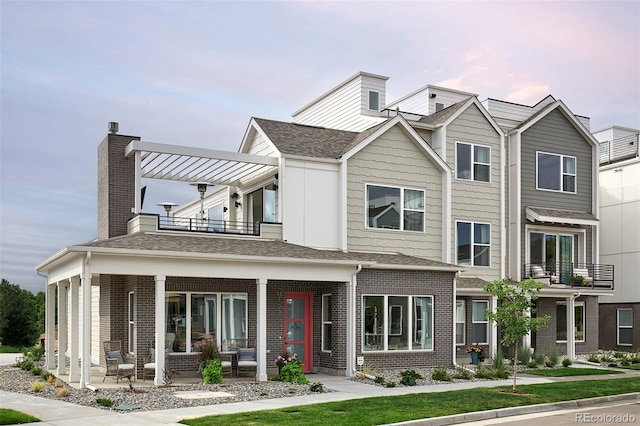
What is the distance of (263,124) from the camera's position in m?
26.6

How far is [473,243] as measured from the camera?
2903 centimetres

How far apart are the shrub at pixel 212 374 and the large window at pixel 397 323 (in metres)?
5.20

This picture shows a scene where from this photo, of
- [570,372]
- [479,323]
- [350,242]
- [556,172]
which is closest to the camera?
[570,372]

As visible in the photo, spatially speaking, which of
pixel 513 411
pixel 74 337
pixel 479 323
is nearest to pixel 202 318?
pixel 74 337

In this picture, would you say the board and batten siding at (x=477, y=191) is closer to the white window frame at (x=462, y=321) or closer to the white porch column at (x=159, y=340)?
the white window frame at (x=462, y=321)

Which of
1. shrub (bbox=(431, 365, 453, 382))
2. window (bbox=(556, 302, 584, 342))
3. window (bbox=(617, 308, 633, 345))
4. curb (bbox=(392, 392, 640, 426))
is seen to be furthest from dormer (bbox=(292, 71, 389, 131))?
curb (bbox=(392, 392, 640, 426))

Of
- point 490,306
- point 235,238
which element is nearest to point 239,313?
point 235,238

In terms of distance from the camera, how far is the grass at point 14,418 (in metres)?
Result: 14.2

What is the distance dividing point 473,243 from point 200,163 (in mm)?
11324

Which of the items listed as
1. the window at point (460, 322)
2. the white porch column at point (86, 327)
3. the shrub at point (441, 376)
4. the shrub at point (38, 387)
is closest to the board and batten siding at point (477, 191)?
the window at point (460, 322)

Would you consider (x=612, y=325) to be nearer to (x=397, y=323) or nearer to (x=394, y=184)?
(x=394, y=184)

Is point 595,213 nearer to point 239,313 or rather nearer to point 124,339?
point 239,313

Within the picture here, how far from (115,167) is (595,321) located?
69.7ft
